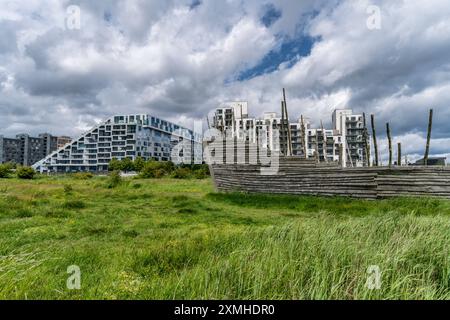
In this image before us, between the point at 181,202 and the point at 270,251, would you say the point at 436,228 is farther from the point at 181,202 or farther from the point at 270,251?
the point at 181,202

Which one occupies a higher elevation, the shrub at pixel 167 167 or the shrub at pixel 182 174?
the shrub at pixel 167 167

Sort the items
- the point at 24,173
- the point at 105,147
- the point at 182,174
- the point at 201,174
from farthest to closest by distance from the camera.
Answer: the point at 105,147 < the point at 24,173 < the point at 201,174 < the point at 182,174

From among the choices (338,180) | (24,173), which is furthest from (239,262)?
(24,173)

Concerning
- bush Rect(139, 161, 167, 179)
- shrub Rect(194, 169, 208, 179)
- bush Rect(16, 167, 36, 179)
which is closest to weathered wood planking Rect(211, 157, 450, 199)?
shrub Rect(194, 169, 208, 179)

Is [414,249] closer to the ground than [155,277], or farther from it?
farther from it

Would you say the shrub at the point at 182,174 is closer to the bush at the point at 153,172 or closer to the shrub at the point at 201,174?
the shrub at the point at 201,174

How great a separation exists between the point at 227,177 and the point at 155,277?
608 inches

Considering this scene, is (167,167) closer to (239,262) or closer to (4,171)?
(4,171)

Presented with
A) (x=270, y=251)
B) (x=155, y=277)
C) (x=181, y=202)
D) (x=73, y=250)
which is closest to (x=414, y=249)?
(x=270, y=251)

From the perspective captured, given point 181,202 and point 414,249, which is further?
point 181,202

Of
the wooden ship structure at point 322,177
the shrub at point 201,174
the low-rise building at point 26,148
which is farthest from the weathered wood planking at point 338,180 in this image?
the low-rise building at point 26,148

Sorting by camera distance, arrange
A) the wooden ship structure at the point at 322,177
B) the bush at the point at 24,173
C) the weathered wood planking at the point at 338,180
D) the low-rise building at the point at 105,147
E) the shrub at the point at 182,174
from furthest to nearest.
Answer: the low-rise building at the point at 105,147 → the bush at the point at 24,173 → the shrub at the point at 182,174 → the wooden ship structure at the point at 322,177 → the weathered wood planking at the point at 338,180

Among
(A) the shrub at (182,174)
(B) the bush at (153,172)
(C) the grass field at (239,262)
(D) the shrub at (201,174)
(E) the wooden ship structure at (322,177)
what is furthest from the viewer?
(B) the bush at (153,172)

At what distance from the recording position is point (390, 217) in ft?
20.5
